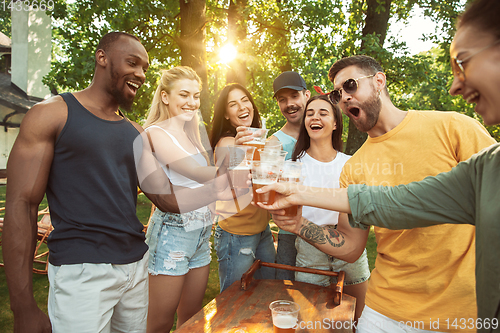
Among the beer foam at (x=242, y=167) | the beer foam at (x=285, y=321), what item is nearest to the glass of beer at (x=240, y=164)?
the beer foam at (x=242, y=167)

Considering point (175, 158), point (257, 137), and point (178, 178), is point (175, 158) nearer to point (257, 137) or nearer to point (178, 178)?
point (178, 178)

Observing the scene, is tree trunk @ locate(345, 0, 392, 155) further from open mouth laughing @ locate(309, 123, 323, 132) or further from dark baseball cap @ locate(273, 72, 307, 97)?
open mouth laughing @ locate(309, 123, 323, 132)

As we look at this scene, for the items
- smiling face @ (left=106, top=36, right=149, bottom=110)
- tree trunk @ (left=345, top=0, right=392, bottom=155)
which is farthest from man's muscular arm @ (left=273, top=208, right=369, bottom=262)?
tree trunk @ (left=345, top=0, right=392, bottom=155)

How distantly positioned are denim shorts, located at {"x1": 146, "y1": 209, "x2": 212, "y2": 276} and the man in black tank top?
1.12 ft

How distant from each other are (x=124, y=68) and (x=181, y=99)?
2.95ft

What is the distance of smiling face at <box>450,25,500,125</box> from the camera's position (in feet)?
3.71

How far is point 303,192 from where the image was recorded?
1.96 m

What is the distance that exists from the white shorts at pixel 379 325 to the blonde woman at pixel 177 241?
150 cm

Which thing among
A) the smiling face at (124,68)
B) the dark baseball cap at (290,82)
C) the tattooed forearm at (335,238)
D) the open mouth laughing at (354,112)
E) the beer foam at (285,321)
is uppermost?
the dark baseball cap at (290,82)

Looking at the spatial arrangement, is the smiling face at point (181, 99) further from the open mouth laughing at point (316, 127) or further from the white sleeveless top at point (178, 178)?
the open mouth laughing at point (316, 127)

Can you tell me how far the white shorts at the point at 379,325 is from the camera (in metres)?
1.96

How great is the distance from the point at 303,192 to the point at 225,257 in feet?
5.39

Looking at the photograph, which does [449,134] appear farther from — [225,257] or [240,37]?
[240,37]

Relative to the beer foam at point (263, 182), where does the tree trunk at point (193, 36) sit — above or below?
above
